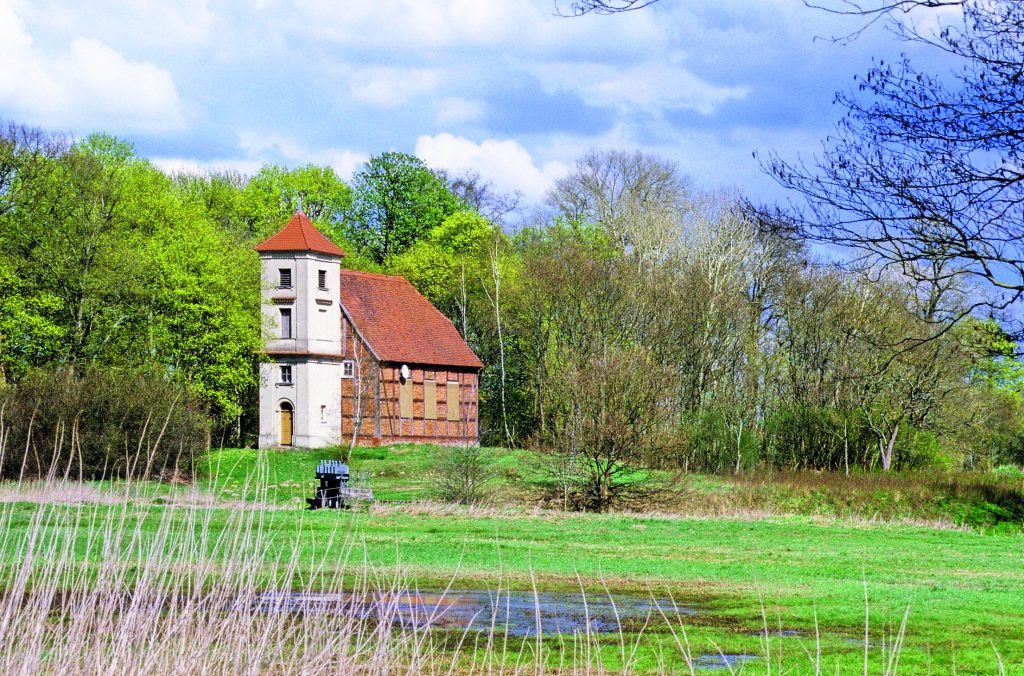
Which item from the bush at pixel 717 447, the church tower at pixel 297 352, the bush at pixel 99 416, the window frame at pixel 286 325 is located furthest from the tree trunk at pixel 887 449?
the window frame at pixel 286 325

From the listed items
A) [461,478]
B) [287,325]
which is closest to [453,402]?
[287,325]

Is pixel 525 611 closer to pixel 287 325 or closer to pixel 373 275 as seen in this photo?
pixel 287 325

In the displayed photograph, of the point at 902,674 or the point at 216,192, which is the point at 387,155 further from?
the point at 902,674

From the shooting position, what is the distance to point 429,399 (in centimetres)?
5588

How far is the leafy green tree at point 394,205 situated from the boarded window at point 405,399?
13.3 metres

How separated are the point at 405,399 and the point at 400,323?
380cm

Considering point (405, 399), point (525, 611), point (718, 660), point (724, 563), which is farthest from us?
point (405, 399)

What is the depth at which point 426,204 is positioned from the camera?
67.0 meters

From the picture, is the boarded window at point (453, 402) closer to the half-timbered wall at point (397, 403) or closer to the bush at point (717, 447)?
the half-timbered wall at point (397, 403)

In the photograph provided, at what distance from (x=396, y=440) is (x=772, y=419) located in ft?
56.9

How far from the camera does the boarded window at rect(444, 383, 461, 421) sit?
187ft

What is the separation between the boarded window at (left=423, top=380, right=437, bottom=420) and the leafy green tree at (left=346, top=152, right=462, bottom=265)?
12.5 meters

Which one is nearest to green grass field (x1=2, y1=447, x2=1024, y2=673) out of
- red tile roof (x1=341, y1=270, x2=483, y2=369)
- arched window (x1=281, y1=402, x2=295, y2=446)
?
arched window (x1=281, y1=402, x2=295, y2=446)

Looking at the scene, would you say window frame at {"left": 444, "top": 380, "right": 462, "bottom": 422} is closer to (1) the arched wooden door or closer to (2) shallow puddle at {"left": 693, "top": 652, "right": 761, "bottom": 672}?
(1) the arched wooden door
